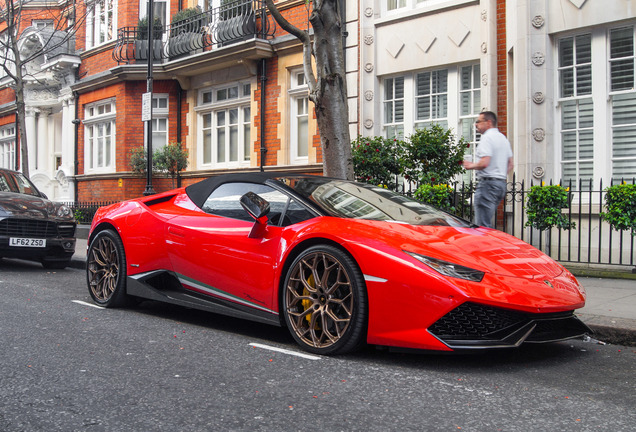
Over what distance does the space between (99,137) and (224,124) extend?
5.58m

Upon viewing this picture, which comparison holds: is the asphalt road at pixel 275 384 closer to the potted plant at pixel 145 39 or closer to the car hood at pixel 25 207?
the car hood at pixel 25 207

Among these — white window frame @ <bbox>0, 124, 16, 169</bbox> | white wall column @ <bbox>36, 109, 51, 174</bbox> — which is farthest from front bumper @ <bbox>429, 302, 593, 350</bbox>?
white window frame @ <bbox>0, 124, 16, 169</bbox>

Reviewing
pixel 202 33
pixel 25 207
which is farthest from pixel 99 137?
pixel 25 207

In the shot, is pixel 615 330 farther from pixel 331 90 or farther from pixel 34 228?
pixel 34 228

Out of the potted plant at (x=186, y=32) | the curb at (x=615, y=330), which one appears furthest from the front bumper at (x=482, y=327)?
the potted plant at (x=186, y=32)

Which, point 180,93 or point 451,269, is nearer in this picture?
point 451,269

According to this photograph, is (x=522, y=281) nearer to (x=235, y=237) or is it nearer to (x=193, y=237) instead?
(x=235, y=237)

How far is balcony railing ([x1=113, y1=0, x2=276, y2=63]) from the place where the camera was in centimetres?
1622

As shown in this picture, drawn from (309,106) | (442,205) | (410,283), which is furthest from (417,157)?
(410,283)

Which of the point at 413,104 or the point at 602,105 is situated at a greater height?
the point at 413,104

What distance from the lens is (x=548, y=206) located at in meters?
9.16

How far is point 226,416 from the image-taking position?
10.8 ft

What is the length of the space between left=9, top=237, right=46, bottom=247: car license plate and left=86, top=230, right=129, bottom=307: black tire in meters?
3.38

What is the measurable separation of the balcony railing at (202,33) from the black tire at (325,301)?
12426mm
